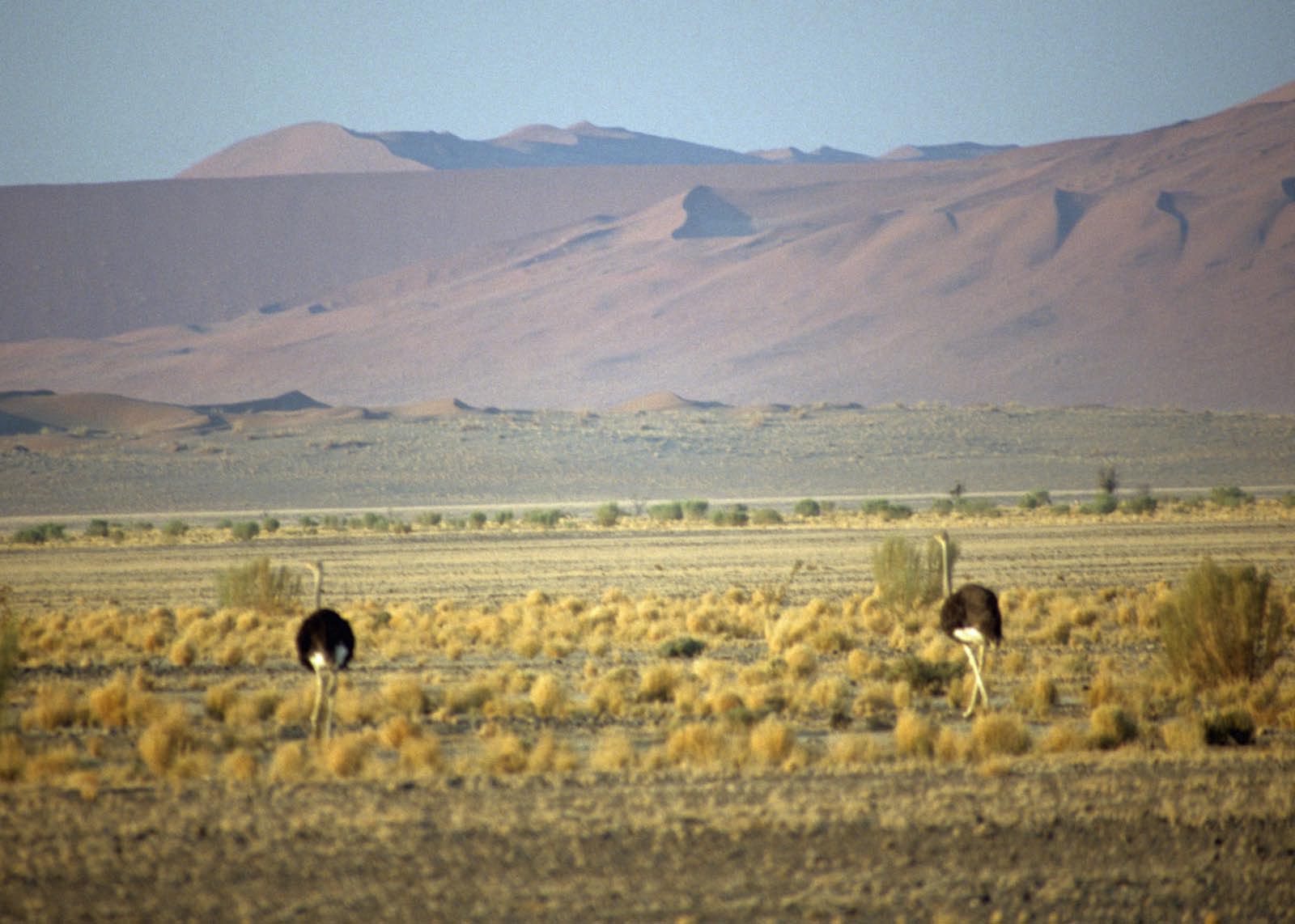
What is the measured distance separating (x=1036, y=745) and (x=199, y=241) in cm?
19793

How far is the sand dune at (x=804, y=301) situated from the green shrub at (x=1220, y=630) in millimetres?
101482

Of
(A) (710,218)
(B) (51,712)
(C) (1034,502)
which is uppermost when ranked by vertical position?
(A) (710,218)

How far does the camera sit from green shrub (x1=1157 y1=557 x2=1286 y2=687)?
1566 cm

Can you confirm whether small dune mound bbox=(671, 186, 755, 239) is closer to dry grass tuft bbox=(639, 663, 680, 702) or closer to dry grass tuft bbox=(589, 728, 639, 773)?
dry grass tuft bbox=(639, 663, 680, 702)

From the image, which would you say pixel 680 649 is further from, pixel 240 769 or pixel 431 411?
pixel 431 411

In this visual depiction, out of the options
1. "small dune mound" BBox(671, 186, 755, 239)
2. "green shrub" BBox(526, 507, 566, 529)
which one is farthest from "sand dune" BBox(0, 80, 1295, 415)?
"green shrub" BBox(526, 507, 566, 529)

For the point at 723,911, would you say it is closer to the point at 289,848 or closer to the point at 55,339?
the point at 289,848

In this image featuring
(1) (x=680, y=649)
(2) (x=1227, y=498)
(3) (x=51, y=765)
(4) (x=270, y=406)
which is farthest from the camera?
(4) (x=270, y=406)

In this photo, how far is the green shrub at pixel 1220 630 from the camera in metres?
15.7

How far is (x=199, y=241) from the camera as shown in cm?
19750

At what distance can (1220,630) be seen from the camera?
619 inches

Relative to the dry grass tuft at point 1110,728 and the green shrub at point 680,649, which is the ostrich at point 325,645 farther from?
the green shrub at point 680,649

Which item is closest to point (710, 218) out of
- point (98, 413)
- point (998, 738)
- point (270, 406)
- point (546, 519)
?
point (270, 406)

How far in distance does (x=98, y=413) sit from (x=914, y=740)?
307 feet
